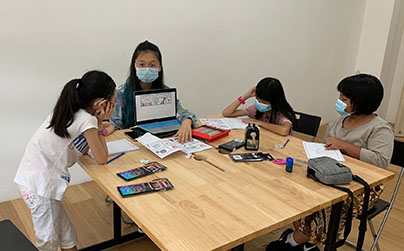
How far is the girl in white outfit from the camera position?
5.19ft

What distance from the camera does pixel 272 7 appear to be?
152 inches

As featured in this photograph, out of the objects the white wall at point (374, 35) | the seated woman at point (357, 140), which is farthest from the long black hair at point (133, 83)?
the white wall at point (374, 35)

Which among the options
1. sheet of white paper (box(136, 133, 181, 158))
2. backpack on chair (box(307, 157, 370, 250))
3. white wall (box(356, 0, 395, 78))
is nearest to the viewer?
backpack on chair (box(307, 157, 370, 250))

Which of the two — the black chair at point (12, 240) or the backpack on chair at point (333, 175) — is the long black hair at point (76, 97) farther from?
the backpack on chair at point (333, 175)

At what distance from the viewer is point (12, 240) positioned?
54.6 inches

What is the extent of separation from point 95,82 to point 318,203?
1.14 m

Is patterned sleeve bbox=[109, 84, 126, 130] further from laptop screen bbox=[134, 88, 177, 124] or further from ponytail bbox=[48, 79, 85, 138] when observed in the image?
ponytail bbox=[48, 79, 85, 138]

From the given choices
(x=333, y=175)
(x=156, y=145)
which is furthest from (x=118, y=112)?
(x=333, y=175)

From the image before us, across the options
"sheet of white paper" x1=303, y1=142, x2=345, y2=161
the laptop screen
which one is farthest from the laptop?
"sheet of white paper" x1=303, y1=142, x2=345, y2=161

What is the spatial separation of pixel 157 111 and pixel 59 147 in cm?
69

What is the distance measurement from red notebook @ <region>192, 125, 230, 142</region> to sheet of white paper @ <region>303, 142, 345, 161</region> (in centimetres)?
50

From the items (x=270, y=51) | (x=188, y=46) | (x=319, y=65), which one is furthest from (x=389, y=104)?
(x=188, y=46)

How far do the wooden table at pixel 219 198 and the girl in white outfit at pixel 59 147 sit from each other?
120mm

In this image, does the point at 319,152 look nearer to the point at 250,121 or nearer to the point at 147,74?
the point at 250,121
